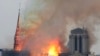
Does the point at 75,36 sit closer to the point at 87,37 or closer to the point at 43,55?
the point at 87,37

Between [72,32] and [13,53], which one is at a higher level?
[72,32]

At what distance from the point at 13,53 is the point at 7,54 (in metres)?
2.53

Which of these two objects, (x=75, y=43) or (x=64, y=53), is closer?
(x=64, y=53)

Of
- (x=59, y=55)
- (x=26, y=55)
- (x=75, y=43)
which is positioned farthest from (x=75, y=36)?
(x=26, y=55)

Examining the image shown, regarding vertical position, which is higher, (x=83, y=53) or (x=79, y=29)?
(x=79, y=29)

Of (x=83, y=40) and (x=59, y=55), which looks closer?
(x=59, y=55)

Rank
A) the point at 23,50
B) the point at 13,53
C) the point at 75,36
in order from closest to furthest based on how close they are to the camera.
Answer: the point at 23,50 → the point at 13,53 → the point at 75,36

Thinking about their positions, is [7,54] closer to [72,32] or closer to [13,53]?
[13,53]

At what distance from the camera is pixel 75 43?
8669 centimetres

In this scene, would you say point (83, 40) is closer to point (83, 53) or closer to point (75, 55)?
point (83, 53)

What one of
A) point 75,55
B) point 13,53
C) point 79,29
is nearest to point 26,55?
point 13,53

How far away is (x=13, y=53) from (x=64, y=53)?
1434cm

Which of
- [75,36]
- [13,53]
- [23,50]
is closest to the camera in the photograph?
[23,50]

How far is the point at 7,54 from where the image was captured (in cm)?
8150
